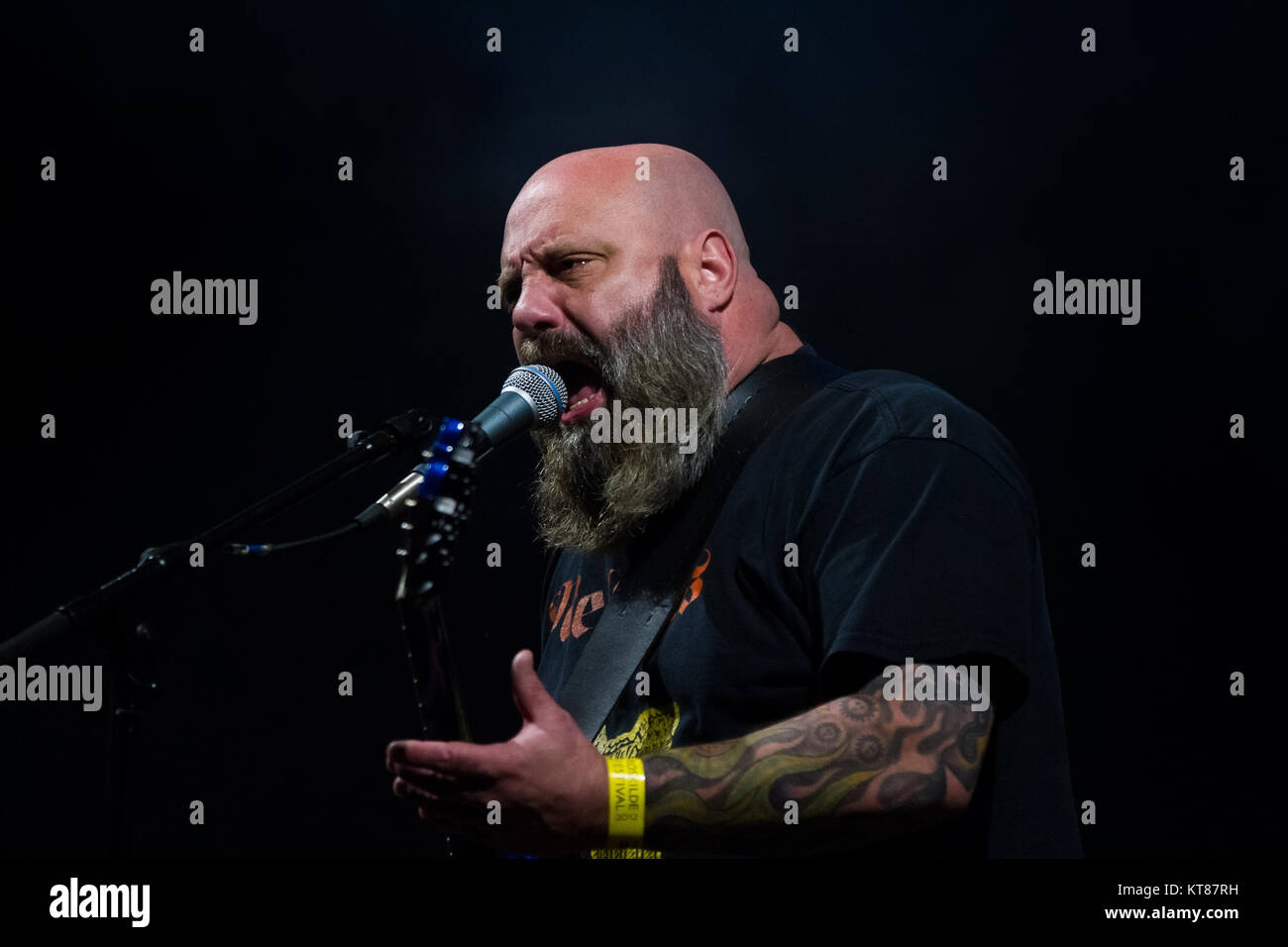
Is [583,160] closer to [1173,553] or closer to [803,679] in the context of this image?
[803,679]

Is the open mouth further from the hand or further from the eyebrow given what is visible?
the hand

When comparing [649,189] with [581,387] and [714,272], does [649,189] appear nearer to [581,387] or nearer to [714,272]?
[714,272]

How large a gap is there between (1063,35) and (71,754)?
117 inches

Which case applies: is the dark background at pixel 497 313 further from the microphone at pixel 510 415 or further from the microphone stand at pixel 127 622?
the microphone stand at pixel 127 622

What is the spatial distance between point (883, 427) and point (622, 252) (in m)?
0.74

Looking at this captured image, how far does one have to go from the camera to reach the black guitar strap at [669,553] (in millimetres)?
2104

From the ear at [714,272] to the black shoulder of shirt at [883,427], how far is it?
17.2 inches

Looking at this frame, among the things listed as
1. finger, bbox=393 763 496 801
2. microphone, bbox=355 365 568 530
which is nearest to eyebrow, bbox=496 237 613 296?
microphone, bbox=355 365 568 530

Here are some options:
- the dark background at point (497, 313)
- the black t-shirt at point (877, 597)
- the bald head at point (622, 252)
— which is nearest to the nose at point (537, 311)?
the bald head at point (622, 252)

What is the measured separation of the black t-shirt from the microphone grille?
1.11ft

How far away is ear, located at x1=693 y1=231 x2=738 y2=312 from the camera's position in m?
2.49

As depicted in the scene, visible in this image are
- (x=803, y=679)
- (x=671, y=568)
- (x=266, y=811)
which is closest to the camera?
(x=803, y=679)

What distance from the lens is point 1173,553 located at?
281cm
